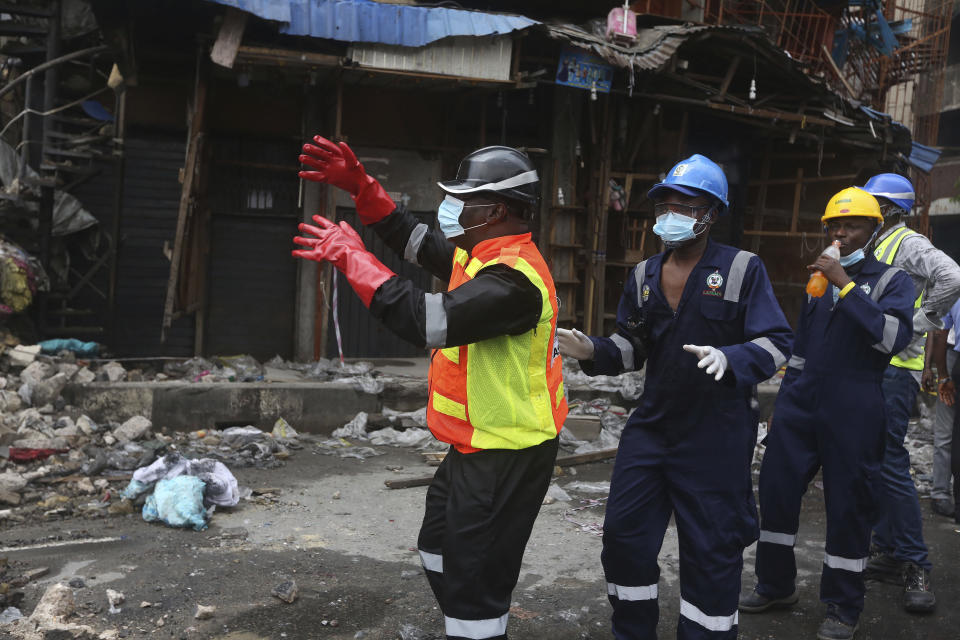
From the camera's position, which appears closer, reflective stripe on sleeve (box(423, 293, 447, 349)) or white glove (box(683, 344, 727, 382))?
reflective stripe on sleeve (box(423, 293, 447, 349))

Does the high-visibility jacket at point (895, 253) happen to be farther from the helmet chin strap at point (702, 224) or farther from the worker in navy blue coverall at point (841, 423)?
the helmet chin strap at point (702, 224)

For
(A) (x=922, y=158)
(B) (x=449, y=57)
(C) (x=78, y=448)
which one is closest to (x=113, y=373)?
(C) (x=78, y=448)

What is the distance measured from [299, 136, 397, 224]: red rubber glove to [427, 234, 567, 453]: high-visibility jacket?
0.83 metres

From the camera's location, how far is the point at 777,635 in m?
4.25

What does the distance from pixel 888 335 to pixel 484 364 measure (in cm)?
217

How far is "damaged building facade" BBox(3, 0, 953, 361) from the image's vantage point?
9.81 metres

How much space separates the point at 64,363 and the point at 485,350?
22.9 feet

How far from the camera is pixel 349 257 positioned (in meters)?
2.97

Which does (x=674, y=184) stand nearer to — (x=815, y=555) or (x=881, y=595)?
(x=881, y=595)

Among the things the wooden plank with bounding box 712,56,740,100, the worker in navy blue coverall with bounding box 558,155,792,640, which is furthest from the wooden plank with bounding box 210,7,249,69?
the worker in navy blue coverall with bounding box 558,155,792,640

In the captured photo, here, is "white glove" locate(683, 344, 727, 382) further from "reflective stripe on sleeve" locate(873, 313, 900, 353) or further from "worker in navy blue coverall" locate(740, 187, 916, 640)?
"reflective stripe on sleeve" locate(873, 313, 900, 353)

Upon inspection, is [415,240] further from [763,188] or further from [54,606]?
[763,188]

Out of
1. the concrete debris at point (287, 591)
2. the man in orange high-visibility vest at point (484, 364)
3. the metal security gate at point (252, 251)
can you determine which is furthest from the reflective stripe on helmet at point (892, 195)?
the metal security gate at point (252, 251)

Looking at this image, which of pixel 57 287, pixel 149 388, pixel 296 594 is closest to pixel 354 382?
pixel 149 388
